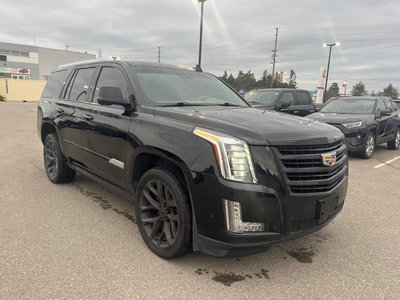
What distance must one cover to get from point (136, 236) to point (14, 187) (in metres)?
2.74

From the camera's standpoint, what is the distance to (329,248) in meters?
3.60

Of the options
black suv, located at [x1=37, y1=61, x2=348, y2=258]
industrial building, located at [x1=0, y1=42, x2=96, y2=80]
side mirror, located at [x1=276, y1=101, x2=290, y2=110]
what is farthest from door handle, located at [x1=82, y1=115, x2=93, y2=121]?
industrial building, located at [x1=0, y1=42, x2=96, y2=80]

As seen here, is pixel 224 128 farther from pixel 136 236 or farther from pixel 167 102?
pixel 136 236

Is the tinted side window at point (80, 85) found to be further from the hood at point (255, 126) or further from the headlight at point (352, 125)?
the headlight at point (352, 125)

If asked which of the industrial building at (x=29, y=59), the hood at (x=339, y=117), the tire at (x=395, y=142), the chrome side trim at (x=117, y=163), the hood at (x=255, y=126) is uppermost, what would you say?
the industrial building at (x=29, y=59)

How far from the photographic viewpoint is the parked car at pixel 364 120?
859cm

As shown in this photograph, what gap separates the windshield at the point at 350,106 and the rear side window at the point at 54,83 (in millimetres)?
7316

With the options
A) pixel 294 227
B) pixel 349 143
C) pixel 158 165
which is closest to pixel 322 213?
pixel 294 227

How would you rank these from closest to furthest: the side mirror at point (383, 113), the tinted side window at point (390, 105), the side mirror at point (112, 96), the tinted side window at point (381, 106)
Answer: the side mirror at point (112, 96), the side mirror at point (383, 113), the tinted side window at point (381, 106), the tinted side window at point (390, 105)

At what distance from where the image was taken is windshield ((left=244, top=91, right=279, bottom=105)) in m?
11.2

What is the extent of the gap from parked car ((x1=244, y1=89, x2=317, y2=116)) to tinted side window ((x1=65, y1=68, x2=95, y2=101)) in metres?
6.71

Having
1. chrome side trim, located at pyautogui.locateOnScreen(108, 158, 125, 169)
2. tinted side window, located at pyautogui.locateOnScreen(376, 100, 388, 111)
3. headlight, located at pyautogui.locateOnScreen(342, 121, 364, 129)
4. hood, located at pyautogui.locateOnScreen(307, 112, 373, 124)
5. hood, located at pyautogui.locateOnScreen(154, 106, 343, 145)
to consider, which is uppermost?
tinted side window, located at pyautogui.locateOnScreen(376, 100, 388, 111)

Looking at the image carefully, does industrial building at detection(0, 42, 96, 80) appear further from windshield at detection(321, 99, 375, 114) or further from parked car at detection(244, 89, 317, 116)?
windshield at detection(321, 99, 375, 114)

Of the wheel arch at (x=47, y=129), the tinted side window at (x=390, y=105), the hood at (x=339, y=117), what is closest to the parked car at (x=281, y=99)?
the hood at (x=339, y=117)
